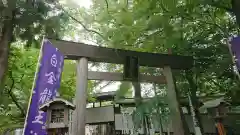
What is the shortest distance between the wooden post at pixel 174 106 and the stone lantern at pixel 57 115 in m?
3.56

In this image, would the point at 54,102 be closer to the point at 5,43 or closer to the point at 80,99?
the point at 80,99

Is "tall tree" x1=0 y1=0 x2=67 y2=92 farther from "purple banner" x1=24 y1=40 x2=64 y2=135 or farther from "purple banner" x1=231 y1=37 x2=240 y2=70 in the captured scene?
"purple banner" x1=231 y1=37 x2=240 y2=70

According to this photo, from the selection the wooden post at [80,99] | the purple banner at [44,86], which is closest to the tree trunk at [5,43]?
the purple banner at [44,86]

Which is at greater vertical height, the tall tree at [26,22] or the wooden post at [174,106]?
the tall tree at [26,22]

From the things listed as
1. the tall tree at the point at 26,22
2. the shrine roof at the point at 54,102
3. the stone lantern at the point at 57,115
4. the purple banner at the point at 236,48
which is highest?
the tall tree at the point at 26,22

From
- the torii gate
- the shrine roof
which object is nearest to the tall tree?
the torii gate

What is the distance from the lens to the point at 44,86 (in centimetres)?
501

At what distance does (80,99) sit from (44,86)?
45.6 inches

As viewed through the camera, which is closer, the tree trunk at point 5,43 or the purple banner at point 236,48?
the tree trunk at point 5,43

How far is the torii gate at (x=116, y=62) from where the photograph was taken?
19.2 ft

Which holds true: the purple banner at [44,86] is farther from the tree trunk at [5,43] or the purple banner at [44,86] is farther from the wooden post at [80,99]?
the tree trunk at [5,43]

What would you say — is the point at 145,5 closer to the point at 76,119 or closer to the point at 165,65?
the point at 165,65

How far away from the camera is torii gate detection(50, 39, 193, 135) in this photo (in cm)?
585

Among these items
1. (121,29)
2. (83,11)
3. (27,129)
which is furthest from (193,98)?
(27,129)
